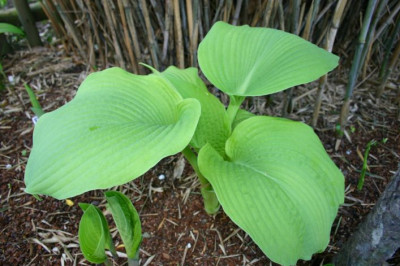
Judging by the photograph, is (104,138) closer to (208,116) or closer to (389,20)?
(208,116)

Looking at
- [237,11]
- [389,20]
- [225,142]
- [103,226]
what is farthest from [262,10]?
[103,226]

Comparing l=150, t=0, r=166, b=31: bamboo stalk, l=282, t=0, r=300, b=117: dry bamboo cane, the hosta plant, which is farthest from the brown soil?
l=150, t=0, r=166, b=31: bamboo stalk

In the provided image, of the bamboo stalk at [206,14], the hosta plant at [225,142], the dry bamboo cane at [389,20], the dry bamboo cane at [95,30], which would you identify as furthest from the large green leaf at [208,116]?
the dry bamboo cane at [389,20]

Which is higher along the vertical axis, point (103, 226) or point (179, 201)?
point (103, 226)

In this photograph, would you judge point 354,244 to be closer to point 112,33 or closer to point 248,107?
point 248,107

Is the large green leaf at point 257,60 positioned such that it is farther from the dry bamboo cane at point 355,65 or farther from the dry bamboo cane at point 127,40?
the dry bamboo cane at point 127,40

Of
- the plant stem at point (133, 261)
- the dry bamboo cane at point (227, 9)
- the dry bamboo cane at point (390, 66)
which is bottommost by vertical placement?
the plant stem at point (133, 261)

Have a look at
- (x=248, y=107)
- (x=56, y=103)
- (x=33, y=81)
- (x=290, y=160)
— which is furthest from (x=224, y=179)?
(x=33, y=81)

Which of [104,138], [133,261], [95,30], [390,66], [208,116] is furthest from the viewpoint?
[95,30]
